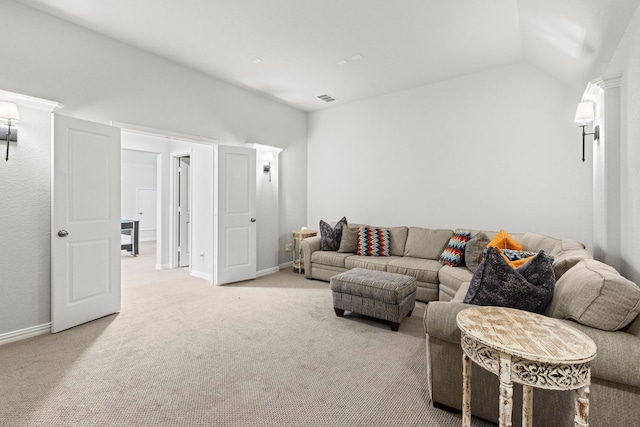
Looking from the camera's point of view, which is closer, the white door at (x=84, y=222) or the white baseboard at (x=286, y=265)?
the white door at (x=84, y=222)

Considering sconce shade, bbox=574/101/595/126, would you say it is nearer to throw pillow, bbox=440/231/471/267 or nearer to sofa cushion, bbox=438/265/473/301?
throw pillow, bbox=440/231/471/267

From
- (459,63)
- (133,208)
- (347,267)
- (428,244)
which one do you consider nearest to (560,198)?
(428,244)

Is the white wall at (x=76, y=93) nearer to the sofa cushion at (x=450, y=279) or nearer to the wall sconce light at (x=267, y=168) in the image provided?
the wall sconce light at (x=267, y=168)

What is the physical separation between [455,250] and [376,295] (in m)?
1.43

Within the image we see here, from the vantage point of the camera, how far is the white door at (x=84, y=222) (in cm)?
296

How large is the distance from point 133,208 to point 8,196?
289 inches

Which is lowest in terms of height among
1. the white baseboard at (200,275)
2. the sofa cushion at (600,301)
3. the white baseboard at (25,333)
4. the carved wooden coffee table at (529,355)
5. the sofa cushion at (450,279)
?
the white baseboard at (25,333)

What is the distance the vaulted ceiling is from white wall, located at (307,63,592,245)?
1.16 ft

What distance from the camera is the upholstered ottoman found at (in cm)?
301

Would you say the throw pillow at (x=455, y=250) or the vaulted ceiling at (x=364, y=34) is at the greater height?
the vaulted ceiling at (x=364, y=34)

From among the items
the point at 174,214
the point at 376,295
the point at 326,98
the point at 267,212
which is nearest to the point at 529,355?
the point at 376,295

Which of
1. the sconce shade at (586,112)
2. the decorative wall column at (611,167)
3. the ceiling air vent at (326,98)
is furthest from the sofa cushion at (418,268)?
the ceiling air vent at (326,98)

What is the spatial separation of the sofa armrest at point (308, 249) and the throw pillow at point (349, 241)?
0.42m

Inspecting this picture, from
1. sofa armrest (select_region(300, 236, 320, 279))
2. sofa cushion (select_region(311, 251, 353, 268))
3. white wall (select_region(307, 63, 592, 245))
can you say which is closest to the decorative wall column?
white wall (select_region(307, 63, 592, 245))
